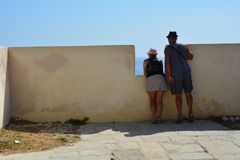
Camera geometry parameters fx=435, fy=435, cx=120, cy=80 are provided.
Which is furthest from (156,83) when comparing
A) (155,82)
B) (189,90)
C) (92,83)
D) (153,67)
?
(92,83)

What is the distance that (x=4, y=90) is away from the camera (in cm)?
766

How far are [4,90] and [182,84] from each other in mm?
3199

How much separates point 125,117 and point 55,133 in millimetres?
1604

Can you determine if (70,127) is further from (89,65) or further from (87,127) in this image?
(89,65)

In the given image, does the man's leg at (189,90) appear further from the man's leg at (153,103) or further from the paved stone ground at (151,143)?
the man's leg at (153,103)

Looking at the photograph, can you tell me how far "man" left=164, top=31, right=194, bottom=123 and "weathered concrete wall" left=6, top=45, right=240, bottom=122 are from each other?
37 centimetres

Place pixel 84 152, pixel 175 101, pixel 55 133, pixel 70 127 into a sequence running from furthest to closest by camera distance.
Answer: pixel 175 101 → pixel 70 127 → pixel 55 133 → pixel 84 152

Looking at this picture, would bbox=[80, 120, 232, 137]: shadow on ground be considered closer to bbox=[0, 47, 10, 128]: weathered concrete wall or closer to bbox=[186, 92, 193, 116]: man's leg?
bbox=[186, 92, 193, 116]: man's leg

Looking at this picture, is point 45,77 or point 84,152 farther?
point 45,77

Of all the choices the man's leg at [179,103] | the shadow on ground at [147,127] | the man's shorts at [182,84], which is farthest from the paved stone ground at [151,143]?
the man's shorts at [182,84]

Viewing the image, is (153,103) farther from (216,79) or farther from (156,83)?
(216,79)

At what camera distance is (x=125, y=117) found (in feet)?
27.3

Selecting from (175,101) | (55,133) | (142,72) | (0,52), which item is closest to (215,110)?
(175,101)

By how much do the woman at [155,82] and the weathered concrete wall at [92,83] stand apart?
247 mm
